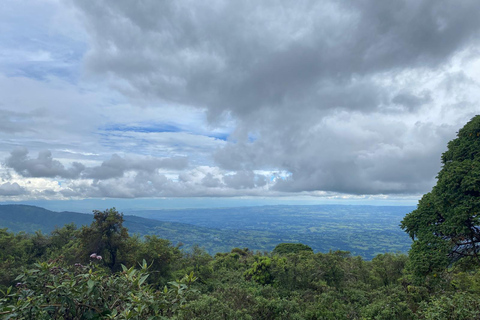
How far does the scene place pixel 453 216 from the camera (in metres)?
12.2

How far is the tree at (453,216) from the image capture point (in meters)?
12.0

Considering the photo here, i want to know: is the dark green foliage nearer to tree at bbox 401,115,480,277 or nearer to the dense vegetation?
the dense vegetation

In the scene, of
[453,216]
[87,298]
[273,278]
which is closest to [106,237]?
[273,278]

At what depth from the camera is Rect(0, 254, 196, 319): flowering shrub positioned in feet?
13.9

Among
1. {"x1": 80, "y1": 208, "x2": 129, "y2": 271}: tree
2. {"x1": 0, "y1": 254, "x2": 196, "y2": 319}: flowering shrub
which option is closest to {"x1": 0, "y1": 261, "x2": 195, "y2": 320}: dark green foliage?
{"x1": 0, "y1": 254, "x2": 196, "y2": 319}: flowering shrub

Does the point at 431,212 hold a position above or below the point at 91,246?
above

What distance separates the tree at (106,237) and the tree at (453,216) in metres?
26.0

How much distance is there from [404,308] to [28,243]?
41889 millimetres

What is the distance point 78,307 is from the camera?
15.4 ft

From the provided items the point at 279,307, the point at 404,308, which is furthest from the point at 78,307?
the point at 404,308

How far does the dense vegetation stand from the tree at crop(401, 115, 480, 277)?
48 millimetres

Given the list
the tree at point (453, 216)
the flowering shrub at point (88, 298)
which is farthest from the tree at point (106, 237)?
the tree at point (453, 216)

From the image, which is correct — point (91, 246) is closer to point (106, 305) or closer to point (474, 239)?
point (106, 305)

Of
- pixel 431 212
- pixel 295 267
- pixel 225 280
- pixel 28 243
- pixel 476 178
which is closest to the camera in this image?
pixel 476 178
